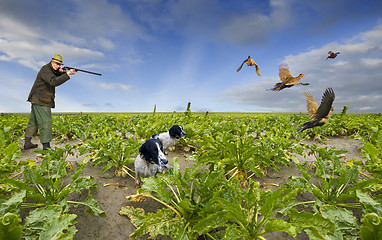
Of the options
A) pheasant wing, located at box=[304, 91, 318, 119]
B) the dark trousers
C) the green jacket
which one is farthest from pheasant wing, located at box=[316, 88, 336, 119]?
the dark trousers

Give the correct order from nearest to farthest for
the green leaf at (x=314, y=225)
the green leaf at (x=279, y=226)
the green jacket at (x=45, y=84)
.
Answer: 1. the green leaf at (x=279, y=226)
2. the green leaf at (x=314, y=225)
3. the green jacket at (x=45, y=84)

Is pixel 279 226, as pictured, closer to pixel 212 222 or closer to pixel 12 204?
pixel 212 222

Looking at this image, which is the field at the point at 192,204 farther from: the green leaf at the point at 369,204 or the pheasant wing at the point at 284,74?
the pheasant wing at the point at 284,74

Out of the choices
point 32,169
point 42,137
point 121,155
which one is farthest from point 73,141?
point 32,169

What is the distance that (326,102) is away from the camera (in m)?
5.12

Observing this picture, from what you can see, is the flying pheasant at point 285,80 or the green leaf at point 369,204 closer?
the green leaf at point 369,204

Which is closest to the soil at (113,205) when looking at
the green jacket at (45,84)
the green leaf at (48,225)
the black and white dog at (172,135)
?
the green leaf at (48,225)

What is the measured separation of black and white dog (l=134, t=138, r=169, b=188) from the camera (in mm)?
3111

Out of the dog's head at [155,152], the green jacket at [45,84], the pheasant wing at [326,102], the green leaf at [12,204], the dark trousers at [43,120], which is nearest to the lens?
the green leaf at [12,204]

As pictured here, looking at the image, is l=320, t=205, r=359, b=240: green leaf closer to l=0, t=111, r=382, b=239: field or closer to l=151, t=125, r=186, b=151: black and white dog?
l=0, t=111, r=382, b=239: field

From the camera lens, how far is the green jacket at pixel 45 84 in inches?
214

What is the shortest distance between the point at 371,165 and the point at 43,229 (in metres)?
4.71

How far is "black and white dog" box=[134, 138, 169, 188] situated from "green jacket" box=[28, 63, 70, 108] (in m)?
3.81

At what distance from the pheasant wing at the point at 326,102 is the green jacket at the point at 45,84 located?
23.4 feet
